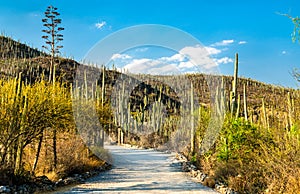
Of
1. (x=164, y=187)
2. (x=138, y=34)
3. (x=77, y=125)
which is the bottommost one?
(x=164, y=187)

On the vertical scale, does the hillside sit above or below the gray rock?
above

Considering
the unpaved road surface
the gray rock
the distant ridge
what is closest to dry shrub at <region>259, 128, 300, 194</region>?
the unpaved road surface

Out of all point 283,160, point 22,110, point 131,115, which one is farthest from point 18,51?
point 283,160

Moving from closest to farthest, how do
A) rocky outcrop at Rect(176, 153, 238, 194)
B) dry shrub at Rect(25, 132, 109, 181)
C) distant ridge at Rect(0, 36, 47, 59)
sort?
rocky outcrop at Rect(176, 153, 238, 194), dry shrub at Rect(25, 132, 109, 181), distant ridge at Rect(0, 36, 47, 59)

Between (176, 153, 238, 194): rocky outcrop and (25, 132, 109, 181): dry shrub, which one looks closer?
(176, 153, 238, 194): rocky outcrop

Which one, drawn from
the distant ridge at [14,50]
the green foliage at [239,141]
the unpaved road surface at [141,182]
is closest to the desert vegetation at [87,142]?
the green foliage at [239,141]

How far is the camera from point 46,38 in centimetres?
2006

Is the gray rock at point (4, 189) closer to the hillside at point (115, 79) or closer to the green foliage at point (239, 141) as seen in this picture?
the green foliage at point (239, 141)

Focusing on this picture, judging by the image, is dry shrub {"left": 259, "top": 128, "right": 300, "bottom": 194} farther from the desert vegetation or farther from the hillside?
the hillside

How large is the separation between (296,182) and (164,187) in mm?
4068

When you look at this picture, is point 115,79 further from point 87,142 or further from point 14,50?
point 87,142

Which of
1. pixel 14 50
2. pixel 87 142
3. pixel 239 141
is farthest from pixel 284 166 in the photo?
pixel 14 50

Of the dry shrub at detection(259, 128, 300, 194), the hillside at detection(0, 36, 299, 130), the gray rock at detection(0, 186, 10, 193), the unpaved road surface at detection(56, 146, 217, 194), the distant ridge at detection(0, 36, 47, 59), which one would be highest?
the distant ridge at detection(0, 36, 47, 59)

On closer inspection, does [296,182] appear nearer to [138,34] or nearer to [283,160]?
[283,160]
